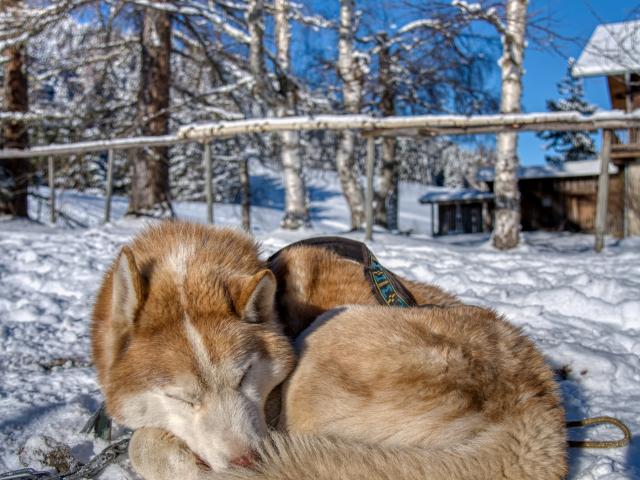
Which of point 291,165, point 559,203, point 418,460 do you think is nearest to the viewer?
point 418,460

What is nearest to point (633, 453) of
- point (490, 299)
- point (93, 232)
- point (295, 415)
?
point (295, 415)

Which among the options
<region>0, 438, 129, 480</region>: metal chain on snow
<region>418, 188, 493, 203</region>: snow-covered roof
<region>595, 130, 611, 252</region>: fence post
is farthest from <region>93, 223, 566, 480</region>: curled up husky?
<region>418, 188, 493, 203</region>: snow-covered roof

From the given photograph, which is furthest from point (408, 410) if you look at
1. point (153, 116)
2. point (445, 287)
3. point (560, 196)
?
point (560, 196)

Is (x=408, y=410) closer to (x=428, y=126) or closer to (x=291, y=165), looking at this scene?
(x=428, y=126)

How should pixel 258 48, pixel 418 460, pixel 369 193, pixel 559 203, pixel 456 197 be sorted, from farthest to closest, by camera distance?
pixel 456 197 < pixel 559 203 < pixel 258 48 < pixel 369 193 < pixel 418 460

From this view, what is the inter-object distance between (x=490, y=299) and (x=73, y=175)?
1151 centimetres

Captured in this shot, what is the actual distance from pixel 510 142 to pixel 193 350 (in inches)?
401

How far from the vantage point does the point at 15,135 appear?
1203cm

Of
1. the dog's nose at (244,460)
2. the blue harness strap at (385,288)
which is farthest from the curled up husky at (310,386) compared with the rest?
the blue harness strap at (385,288)

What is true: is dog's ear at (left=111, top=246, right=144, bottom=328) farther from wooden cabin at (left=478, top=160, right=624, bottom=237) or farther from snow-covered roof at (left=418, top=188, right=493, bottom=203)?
snow-covered roof at (left=418, top=188, right=493, bottom=203)

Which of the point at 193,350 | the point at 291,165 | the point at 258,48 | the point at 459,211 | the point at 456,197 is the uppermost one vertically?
the point at 258,48

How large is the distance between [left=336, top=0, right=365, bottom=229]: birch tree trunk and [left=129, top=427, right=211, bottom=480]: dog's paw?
11527 mm

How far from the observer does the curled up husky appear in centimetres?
149

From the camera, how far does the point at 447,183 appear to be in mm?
66000
